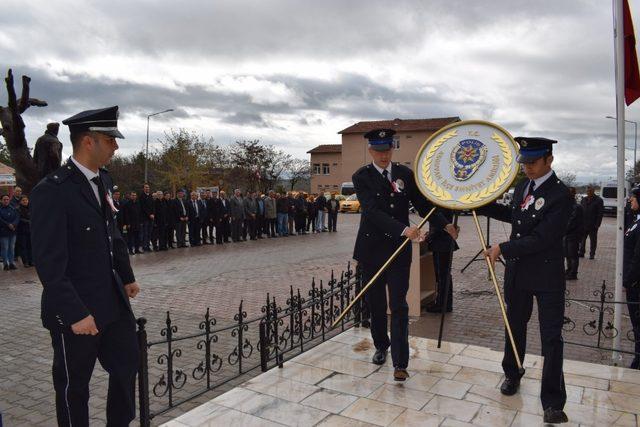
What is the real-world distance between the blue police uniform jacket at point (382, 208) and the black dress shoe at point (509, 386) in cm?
133

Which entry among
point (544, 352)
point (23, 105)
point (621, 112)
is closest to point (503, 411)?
point (544, 352)

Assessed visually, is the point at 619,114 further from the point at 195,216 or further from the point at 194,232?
the point at 194,232

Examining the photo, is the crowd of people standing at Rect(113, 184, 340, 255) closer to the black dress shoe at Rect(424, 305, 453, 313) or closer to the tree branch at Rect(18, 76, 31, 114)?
the tree branch at Rect(18, 76, 31, 114)

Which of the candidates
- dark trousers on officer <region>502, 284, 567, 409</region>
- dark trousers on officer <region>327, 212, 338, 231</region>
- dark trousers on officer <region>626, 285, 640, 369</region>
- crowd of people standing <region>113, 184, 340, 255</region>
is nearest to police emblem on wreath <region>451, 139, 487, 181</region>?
dark trousers on officer <region>502, 284, 567, 409</region>

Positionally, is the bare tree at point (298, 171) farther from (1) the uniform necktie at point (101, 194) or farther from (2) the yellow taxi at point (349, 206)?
(1) the uniform necktie at point (101, 194)

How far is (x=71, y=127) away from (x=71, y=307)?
3.59 ft

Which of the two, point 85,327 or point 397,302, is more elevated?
point 85,327

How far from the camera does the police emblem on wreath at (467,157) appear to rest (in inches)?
173

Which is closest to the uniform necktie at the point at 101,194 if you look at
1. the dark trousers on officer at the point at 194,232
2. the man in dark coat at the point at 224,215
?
the dark trousers on officer at the point at 194,232

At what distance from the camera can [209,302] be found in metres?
8.62

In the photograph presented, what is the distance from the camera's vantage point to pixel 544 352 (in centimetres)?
371

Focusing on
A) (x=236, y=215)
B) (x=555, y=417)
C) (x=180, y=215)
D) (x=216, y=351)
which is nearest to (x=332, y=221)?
(x=236, y=215)

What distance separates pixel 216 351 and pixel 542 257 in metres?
3.97

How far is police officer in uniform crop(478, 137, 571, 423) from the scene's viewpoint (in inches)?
143
